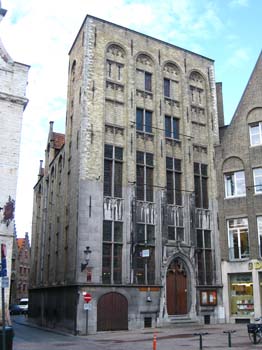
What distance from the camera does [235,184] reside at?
100 feet

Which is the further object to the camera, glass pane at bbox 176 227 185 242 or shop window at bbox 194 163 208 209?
shop window at bbox 194 163 208 209

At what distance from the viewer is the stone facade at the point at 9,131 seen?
18156 mm

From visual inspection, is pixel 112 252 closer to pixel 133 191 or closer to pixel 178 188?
pixel 133 191

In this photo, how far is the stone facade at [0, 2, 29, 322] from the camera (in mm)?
18156

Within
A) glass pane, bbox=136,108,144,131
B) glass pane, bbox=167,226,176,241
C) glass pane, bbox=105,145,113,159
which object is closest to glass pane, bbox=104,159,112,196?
glass pane, bbox=105,145,113,159

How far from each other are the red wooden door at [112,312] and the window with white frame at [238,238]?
28.9 feet

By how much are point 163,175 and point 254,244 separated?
25.0 ft

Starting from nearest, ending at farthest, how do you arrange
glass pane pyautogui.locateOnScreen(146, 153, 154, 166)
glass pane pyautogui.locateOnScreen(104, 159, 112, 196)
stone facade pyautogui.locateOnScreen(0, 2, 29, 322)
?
stone facade pyautogui.locateOnScreen(0, 2, 29, 322) → glass pane pyautogui.locateOnScreen(104, 159, 112, 196) → glass pane pyautogui.locateOnScreen(146, 153, 154, 166)

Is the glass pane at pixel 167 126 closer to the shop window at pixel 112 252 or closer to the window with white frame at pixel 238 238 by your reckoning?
the window with white frame at pixel 238 238

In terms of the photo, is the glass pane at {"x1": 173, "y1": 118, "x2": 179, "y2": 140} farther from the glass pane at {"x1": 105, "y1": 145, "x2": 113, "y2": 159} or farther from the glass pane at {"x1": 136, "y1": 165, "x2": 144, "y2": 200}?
the glass pane at {"x1": 105, "y1": 145, "x2": 113, "y2": 159}

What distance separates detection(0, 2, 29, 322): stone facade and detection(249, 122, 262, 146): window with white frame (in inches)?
674

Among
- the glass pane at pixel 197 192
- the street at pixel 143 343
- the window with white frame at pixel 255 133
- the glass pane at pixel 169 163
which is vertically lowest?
the street at pixel 143 343

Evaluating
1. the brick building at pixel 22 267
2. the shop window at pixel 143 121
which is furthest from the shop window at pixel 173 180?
the brick building at pixel 22 267

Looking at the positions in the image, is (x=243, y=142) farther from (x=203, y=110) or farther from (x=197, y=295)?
(x=197, y=295)
